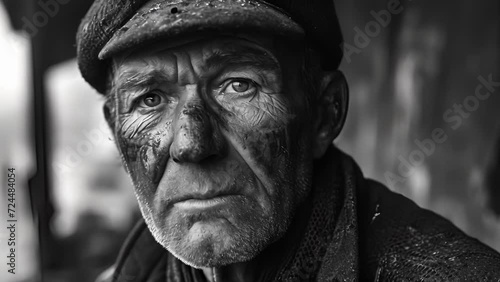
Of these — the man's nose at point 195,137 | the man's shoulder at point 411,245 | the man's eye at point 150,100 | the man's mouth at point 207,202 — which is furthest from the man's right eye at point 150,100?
the man's shoulder at point 411,245

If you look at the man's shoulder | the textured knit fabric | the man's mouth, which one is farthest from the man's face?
the man's shoulder

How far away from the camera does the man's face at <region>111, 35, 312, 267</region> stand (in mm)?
1466

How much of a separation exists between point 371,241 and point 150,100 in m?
0.80

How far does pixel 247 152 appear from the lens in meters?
1.50

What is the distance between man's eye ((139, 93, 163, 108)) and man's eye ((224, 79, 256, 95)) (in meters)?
0.20

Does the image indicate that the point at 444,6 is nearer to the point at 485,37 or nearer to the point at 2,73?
the point at 485,37

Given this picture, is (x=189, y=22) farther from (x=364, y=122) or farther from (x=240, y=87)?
(x=364, y=122)

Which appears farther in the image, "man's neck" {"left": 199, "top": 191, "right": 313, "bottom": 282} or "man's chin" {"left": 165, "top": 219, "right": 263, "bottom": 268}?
"man's neck" {"left": 199, "top": 191, "right": 313, "bottom": 282}

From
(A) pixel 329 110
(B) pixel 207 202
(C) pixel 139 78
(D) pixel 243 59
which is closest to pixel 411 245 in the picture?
(A) pixel 329 110

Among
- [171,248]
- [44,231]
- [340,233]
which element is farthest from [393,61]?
[44,231]

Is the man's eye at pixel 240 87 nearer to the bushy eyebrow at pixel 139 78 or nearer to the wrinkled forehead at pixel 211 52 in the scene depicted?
the wrinkled forehead at pixel 211 52

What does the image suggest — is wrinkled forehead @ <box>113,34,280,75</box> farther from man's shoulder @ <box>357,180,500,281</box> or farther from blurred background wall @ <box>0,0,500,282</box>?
blurred background wall @ <box>0,0,500,282</box>

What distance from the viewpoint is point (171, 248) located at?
5.10 ft

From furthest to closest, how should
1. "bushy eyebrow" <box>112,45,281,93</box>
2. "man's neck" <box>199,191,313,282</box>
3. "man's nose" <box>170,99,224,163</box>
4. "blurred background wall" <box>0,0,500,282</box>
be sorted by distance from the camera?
"blurred background wall" <box>0,0,500,282</box>
"man's neck" <box>199,191,313,282</box>
"bushy eyebrow" <box>112,45,281,93</box>
"man's nose" <box>170,99,224,163</box>
